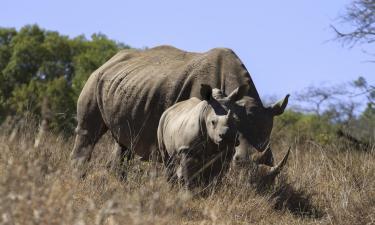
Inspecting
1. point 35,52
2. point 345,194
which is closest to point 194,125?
point 345,194

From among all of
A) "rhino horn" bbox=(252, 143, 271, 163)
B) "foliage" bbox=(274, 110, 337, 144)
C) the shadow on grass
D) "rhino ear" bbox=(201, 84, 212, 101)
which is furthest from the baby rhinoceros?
"foliage" bbox=(274, 110, 337, 144)

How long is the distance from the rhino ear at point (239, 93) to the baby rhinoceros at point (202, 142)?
23 centimetres

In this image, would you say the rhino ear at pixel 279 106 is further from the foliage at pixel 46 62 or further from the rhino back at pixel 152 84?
the foliage at pixel 46 62

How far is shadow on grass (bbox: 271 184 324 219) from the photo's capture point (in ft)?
32.0

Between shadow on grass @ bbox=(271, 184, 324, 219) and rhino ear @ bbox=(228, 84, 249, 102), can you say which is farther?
rhino ear @ bbox=(228, 84, 249, 102)

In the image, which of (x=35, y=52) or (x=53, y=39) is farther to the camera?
(x=53, y=39)

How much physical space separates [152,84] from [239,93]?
204 cm

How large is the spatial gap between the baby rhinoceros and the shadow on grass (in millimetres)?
691

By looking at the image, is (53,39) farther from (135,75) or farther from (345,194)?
(345,194)

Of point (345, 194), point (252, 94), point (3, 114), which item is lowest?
point (3, 114)

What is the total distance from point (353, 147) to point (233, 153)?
10.4 ft

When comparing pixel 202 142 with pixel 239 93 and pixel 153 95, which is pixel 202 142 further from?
pixel 153 95

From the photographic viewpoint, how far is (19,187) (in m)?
4.92

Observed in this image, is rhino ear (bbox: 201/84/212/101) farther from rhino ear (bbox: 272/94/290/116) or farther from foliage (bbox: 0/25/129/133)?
foliage (bbox: 0/25/129/133)
